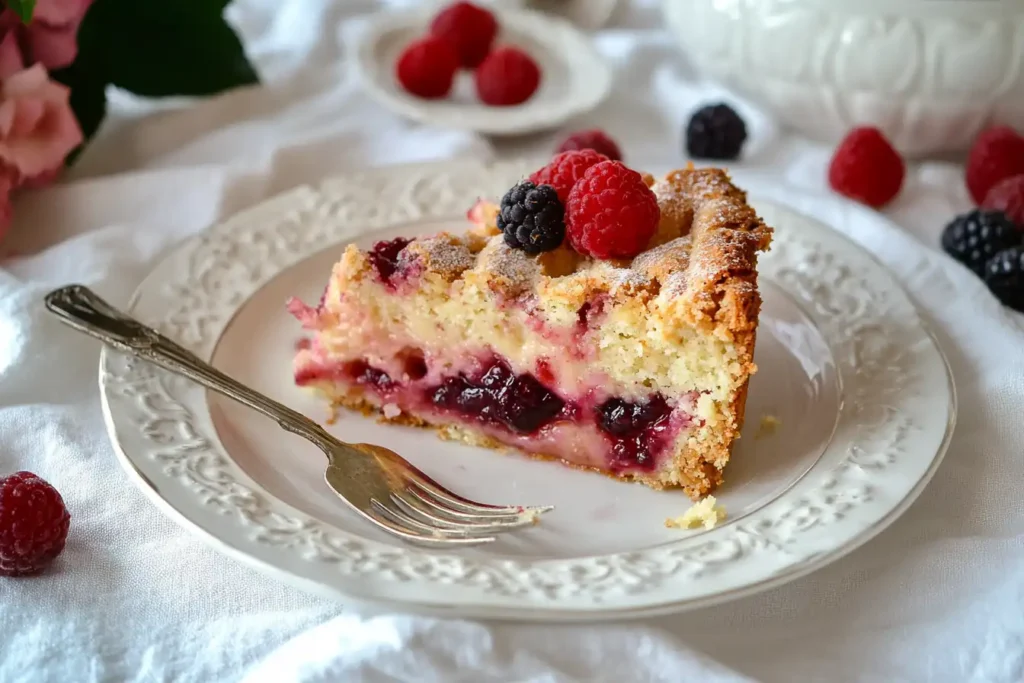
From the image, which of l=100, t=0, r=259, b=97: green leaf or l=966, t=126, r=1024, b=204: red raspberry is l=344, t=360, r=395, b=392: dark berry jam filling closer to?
l=100, t=0, r=259, b=97: green leaf

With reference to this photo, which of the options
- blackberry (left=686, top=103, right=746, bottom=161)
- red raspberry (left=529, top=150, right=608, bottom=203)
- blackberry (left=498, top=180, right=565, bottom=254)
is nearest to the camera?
blackberry (left=498, top=180, right=565, bottom=254)

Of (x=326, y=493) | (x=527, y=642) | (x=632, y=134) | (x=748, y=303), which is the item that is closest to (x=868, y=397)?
(x=748, y=303)

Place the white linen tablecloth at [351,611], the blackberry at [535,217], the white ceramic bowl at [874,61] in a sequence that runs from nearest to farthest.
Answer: the white linen tablecloth at [351,611], the blackberry at [535,217], the white ceramic bowl at [874,61]

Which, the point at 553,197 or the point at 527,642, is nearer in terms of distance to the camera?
the point at 527,642

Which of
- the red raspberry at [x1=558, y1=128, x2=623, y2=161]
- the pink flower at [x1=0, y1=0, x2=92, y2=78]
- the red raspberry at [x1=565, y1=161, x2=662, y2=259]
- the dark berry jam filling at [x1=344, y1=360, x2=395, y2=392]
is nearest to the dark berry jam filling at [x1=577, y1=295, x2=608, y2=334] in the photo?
the red raspberry at [x1=565, y1=161, x2=662, y2=259]

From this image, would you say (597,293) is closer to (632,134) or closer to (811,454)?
(811,454)

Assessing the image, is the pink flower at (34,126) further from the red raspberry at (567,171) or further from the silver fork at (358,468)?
the red raspberry at (567,171)

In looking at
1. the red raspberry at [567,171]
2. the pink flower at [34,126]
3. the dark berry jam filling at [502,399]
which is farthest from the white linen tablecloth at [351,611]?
the red raspberry at [567,171]
